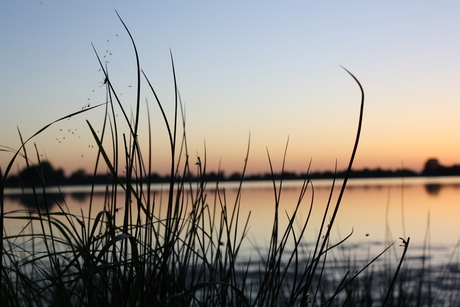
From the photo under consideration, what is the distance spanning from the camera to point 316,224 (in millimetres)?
7145

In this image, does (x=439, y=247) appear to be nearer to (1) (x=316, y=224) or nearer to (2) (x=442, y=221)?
(1) (x=316, y=224)

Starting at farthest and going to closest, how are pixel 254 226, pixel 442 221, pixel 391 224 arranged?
pixel 442 221
pixel 391 224
pixel 254 226

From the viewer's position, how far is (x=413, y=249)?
20.8 feet

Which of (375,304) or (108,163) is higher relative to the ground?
(108,163)

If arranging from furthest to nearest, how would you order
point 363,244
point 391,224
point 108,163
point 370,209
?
point 370,209
point 391,224
point 363,244
point 108,163

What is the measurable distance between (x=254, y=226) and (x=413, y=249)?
221 centimetres

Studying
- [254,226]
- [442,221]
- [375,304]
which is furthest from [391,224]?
[375,304]

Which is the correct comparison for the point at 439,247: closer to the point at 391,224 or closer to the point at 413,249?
the point at 413,249

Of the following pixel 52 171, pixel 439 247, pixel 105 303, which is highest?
pixel 52 171

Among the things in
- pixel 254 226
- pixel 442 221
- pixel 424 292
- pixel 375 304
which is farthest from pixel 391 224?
pixel 375 304

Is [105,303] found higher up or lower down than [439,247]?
higher up

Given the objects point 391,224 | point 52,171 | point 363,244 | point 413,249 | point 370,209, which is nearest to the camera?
point 52,171

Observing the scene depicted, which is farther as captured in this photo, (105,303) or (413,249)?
(413,249)

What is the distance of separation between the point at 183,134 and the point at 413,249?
576 centimetres
